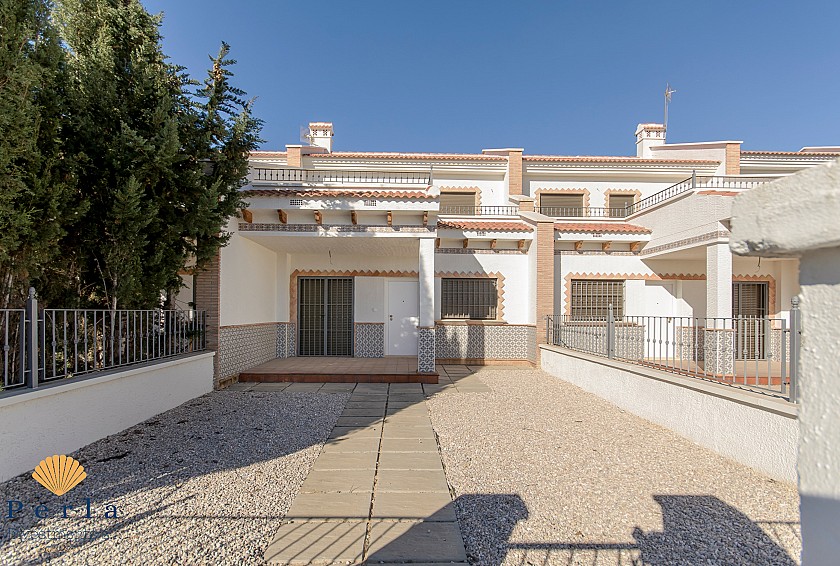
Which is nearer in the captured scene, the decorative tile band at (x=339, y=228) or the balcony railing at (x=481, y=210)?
the decorative tile band at (x=339, y=228)

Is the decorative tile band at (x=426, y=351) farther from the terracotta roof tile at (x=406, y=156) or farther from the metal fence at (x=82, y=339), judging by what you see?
the terracotta roof tile at (x=406, y=156)

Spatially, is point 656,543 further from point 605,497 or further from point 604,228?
point 604,228

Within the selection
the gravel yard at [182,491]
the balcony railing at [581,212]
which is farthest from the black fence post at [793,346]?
the balcony railing at [581,212]

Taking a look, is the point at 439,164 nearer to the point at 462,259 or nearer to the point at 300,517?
the point at 462,259

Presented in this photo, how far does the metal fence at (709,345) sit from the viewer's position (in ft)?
13.7

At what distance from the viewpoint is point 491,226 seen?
36.1 feet

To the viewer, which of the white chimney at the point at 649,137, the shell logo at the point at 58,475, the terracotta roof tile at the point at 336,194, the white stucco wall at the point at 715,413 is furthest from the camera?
the white chimney at the point at 649,137

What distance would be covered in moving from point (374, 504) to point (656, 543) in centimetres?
214

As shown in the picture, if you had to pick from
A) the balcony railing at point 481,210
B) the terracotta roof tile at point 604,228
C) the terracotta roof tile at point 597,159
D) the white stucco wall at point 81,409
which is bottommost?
the white stucco wall at point 81,409

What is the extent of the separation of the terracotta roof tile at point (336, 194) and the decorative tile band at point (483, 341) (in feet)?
14.0

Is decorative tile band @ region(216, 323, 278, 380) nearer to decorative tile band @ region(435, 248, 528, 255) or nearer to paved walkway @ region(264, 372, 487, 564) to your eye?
paved walkway @ region(264, 372, 487, 564)

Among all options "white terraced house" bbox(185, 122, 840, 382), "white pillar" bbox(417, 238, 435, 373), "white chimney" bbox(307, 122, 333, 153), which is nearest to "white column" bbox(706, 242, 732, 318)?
"white terraced house" bbox(185, 122, 840, 382)

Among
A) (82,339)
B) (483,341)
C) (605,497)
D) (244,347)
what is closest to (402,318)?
(483,341)

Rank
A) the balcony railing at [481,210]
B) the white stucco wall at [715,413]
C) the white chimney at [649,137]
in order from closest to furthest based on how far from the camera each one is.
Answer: the white stucco wall at [715,413]
the balcony railing at [481,210]
the white chimney at [649,137]
